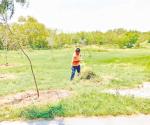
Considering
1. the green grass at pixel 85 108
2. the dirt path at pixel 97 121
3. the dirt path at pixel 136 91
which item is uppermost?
the green grass at pixel 85 108

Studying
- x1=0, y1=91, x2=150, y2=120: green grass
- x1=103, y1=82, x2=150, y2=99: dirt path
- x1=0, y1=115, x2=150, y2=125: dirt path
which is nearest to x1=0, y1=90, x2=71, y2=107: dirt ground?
x1=0, y1=91, x2=150, y2=120: green grass

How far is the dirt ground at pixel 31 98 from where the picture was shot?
1395 centimetres

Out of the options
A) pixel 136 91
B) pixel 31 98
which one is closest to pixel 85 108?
pixel 31 98

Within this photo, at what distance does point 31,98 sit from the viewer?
48.2 feet

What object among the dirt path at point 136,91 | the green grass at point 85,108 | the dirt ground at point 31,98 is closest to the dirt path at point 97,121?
the green grass at point 85,108

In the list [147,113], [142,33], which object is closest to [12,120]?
[147,113]

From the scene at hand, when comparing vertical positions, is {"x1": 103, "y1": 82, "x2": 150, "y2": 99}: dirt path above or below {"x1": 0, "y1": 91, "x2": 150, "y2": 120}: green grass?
below

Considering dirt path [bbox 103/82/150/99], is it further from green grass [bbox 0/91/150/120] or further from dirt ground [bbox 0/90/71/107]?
green grass [bbox 0/91/150/120]

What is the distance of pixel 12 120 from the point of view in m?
11.7

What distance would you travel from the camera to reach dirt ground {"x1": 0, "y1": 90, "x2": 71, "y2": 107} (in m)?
13.9

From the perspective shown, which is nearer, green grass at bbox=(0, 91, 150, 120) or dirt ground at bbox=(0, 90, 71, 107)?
green grass at bbox=(0, 91, 150, 120)

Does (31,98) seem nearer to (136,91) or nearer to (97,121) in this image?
(97,121)

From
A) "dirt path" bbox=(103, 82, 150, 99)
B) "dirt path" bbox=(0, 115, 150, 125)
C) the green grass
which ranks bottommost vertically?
"dirt path" bbox=(103, 82, 150, 99)

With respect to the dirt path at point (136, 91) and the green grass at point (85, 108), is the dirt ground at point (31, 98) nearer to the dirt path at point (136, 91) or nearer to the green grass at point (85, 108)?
the green grass at point (85, 108)
